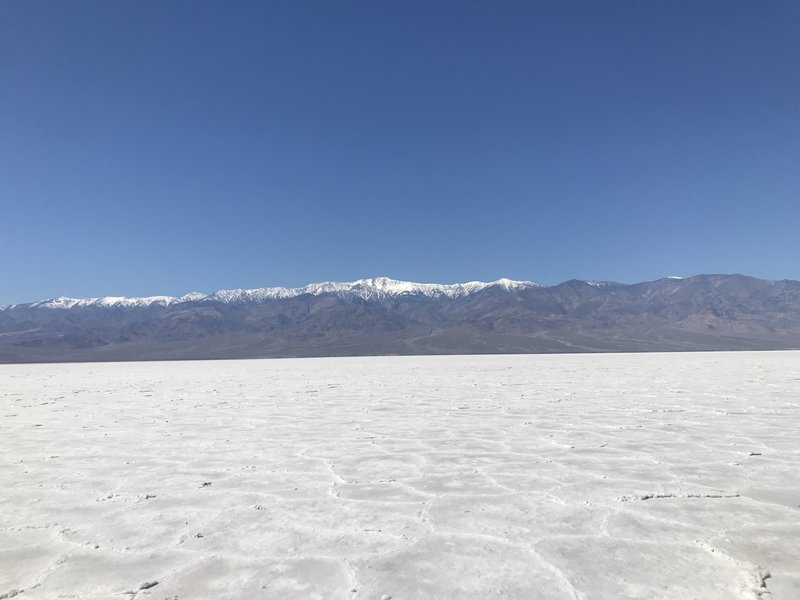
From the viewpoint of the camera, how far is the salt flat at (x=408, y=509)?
7.70 ft

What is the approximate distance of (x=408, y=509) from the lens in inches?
130

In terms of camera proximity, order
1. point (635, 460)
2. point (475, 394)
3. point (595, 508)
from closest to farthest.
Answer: point (595, 508) → point (635, 460) → point (475, 394)

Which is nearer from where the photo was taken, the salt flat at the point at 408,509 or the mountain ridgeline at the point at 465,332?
the salt flat at the point at 408,509

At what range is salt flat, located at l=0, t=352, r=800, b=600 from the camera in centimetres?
235

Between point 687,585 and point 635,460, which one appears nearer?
point 687,585

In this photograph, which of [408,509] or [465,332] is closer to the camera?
[408,509]

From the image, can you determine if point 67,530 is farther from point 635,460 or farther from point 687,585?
point 635,460

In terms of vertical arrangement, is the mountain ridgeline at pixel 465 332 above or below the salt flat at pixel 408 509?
above

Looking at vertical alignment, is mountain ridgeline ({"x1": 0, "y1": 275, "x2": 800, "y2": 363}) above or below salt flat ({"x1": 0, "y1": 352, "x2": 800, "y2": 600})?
above

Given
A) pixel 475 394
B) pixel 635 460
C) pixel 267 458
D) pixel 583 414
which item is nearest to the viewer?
pixel 635 460

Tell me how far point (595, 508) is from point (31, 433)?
259 inches

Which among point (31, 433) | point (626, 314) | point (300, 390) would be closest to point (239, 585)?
point (31, 433)

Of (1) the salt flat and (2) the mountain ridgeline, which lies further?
(2) the mountain ridgeline

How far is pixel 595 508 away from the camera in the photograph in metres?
3.27
